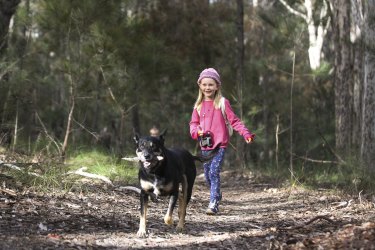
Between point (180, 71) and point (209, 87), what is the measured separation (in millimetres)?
12447

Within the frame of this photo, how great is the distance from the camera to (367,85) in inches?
435

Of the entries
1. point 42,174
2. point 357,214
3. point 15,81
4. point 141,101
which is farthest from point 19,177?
point 141,101

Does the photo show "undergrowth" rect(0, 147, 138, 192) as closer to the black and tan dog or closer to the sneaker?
the sneaker

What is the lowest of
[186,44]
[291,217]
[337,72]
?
[291,217]

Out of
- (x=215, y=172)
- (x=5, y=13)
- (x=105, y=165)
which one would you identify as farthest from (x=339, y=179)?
(x=5, y=13)

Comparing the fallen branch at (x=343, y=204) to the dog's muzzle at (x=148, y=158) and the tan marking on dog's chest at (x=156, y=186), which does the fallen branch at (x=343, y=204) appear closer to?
the tan marking on dog's chest at (x=156, y=186)

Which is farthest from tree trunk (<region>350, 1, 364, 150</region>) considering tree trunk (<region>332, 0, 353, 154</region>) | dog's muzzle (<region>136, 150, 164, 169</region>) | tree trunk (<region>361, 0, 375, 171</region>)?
dog's muzzle (<region>136, 150, 164, 169</region>)

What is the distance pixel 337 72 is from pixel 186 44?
8977 mm

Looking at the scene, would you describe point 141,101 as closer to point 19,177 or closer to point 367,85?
point 367,85

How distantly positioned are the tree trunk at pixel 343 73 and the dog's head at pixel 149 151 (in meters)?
8.90

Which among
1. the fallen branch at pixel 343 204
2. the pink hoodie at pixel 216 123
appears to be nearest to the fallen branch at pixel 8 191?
the pink hoodie at pixel 216 123

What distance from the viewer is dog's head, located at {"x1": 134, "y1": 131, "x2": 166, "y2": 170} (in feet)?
17.3

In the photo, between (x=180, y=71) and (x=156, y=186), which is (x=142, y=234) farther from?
(x=180, y=71)

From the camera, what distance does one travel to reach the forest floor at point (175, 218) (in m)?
4.52
